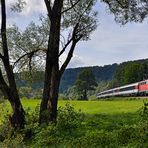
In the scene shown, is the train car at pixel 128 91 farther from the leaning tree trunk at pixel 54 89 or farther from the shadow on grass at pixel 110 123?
the leaning tree trunk at pixel 54 89

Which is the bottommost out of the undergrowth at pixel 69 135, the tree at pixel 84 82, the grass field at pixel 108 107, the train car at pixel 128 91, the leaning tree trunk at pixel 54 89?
the undergrowth at pixel 69 135

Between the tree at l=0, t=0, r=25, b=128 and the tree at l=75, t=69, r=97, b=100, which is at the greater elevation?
the tree at l=75, t=69, r=97, b=100

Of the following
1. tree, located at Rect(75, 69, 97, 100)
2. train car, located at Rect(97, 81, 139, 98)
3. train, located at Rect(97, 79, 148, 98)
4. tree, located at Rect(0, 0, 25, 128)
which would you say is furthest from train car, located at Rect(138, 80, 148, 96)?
tree, located at Rect(75, 69, 97, 100)

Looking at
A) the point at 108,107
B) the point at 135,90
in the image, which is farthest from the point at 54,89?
the point at 135,90

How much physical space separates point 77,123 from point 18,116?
3.06 meters

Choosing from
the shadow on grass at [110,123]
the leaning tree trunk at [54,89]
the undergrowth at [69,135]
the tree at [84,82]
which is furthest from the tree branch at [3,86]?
the tree at [84,82]

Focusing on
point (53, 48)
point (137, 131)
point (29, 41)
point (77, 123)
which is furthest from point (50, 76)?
point (137, 131)

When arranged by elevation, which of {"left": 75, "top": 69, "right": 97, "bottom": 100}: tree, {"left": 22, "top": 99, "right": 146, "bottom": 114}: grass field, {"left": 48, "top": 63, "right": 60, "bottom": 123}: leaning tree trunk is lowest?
{"left": 22, "top": 99, "right": 146, "bottom": 114}: grass field

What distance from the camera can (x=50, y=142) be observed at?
1848 centimetres

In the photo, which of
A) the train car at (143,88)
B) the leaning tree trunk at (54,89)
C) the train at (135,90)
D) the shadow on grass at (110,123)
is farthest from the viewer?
the train at (135,90)

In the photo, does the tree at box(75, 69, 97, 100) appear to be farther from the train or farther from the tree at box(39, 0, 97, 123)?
the tree at box(39, 0, 97, 123)

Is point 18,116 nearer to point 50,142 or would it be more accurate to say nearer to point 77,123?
point 77,123

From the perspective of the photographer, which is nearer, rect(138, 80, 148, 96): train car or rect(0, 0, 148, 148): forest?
rect(0, 0, 148, 148): forest

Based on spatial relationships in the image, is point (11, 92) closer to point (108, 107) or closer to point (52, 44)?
point (52, 44)
